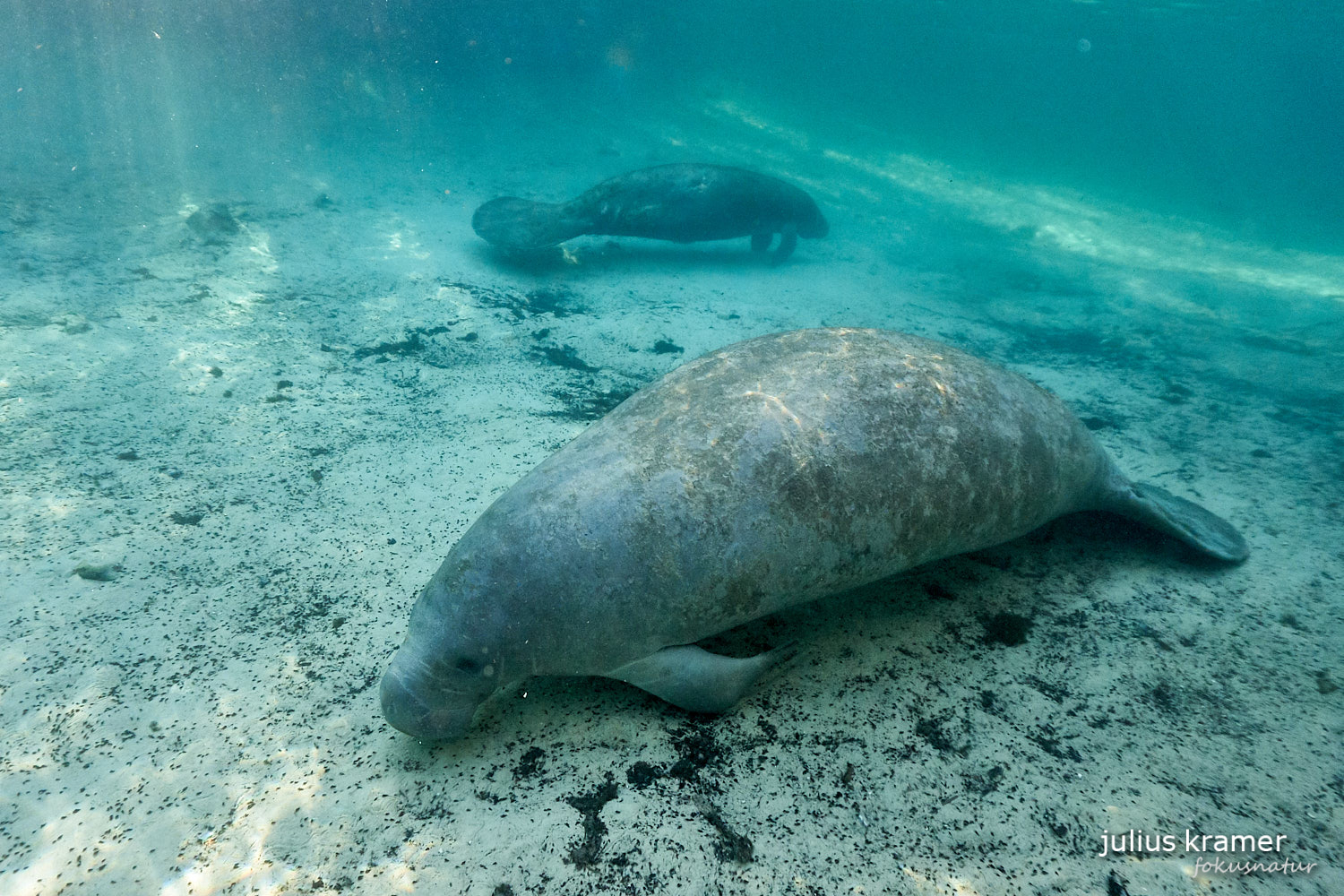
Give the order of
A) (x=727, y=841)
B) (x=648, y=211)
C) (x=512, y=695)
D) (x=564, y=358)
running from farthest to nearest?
1. (x=648, y=211)
2. (x=564, y=358)
3. (x=512, y=695)
4. (x=727, y=841)

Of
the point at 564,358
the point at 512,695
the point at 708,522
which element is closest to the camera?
the point at 708,522

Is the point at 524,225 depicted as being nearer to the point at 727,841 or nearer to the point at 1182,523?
the point at 1182,523

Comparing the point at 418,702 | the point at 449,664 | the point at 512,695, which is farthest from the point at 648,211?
the point at 418,702

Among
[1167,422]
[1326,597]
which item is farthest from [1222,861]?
[1167,422]

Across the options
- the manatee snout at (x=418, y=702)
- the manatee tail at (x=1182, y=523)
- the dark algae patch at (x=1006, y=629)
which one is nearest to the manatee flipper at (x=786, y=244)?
the manatee tail at (x=1182, y=523)

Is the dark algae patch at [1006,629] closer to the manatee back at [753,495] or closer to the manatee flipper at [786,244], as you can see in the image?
the manatee back at [753,495]

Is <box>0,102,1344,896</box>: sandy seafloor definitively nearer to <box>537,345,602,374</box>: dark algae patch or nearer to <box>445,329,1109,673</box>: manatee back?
<box>537,345,602,374</box>: dark algae patch

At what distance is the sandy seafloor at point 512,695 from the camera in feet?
7.68

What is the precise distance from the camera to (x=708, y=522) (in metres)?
2.79

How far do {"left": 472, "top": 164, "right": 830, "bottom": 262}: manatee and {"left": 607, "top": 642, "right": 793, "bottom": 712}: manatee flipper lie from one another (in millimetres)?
8301

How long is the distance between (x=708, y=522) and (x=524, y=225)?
876cm

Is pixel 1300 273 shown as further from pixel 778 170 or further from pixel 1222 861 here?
pixel 1222 861

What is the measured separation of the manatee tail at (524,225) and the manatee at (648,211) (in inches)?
0.6

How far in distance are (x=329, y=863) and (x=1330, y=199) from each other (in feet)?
252
